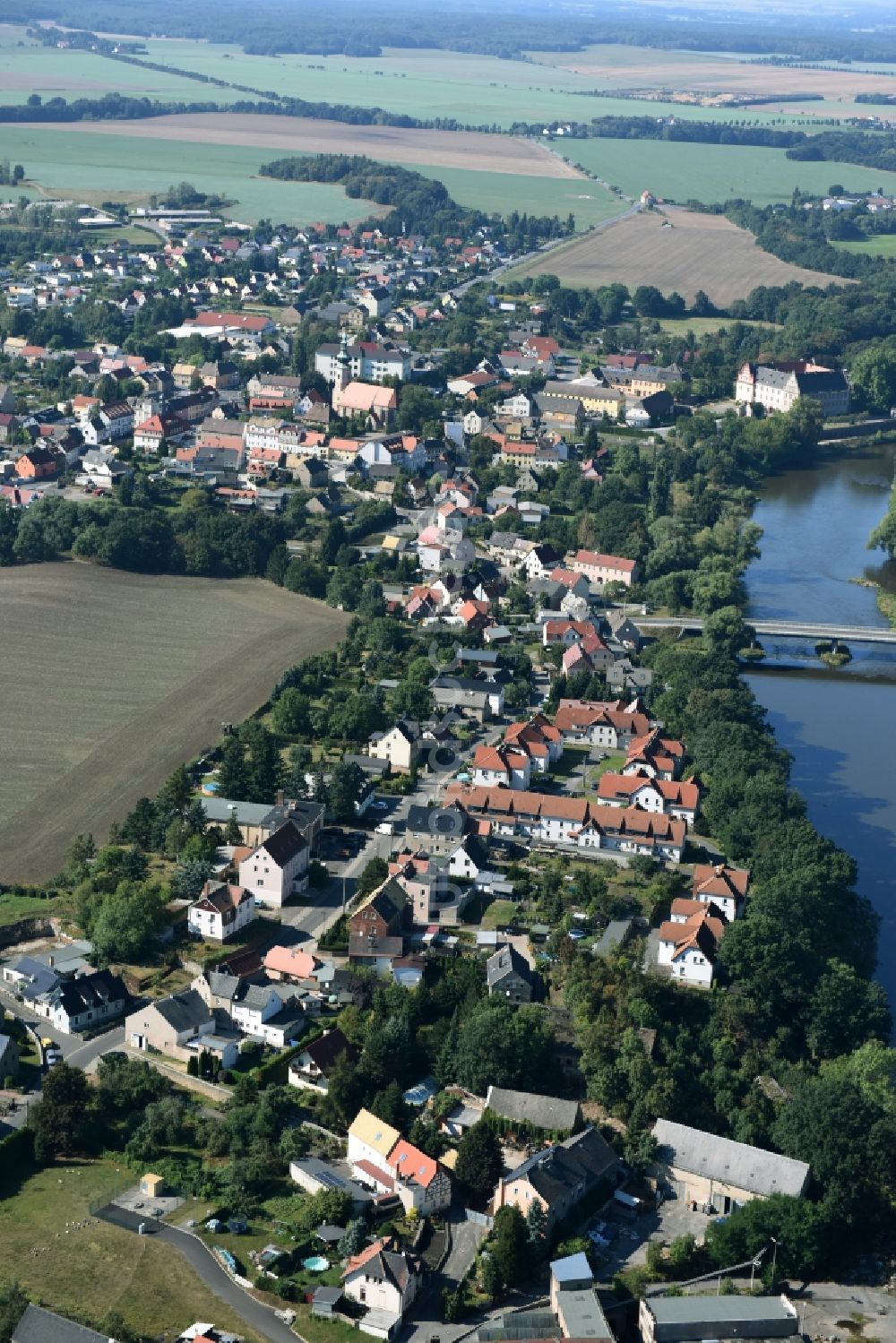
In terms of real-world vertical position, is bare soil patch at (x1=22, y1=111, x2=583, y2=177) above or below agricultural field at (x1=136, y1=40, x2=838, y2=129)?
below

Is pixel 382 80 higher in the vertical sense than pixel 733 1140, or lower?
higher

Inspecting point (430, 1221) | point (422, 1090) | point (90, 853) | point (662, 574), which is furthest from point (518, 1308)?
point (662, 574)

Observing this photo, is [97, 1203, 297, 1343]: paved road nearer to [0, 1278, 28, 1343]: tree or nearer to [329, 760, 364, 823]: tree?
[0, 1278, 28, 1343]: tree

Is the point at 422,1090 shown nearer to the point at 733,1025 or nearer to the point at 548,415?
the point at 733,1025

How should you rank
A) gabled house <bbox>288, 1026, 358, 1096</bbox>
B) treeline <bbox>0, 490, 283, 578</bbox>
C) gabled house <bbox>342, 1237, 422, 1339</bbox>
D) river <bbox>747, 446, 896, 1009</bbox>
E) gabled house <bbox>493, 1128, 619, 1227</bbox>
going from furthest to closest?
treeline <bbox>0, 490, 283, 578</bbox> → river <bbox>747, 446, 896, 1009</bbox> → gabled house <bbox>288, 1026, 358, 1096</bbox> → gabled house <bbox>493, 1128, 619, 1227</bbox> → gabled house <bbox>342, 1237, 422, 1339</bbox>

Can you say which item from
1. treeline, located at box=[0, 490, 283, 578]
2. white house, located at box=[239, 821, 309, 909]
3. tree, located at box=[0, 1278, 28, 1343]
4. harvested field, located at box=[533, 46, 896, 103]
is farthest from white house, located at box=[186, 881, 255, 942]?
harvested field, located at box=[533, 46, 896, 103]

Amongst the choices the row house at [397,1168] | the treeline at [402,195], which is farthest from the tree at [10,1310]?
the treeline at [402,195]
